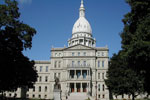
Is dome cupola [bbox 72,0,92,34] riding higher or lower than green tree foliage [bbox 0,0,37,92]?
higher

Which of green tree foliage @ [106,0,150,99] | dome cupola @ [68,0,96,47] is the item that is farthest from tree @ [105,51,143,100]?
dome cupola @ [68,0,96,47]

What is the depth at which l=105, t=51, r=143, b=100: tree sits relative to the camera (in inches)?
1668

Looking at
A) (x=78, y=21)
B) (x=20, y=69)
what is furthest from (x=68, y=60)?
(x=20, y=69)

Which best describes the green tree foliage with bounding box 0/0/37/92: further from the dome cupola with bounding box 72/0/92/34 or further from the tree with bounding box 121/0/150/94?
the dome cupola with bounding box 72/0/92/34

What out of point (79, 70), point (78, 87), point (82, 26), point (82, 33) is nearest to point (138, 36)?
point (79, 70)

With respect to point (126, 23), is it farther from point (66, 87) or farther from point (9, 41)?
point (66, 87)

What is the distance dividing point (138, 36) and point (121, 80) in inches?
939

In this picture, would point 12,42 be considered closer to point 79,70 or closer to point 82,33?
point 79,70

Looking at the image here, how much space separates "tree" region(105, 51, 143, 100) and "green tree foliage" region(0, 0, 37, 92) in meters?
18.6

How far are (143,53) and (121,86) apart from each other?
24.1 meters

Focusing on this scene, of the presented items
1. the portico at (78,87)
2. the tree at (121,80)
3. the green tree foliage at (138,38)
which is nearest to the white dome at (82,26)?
the portico at (78,87)

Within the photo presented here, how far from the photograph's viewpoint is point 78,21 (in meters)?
107

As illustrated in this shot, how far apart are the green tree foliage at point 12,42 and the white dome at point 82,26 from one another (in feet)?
225

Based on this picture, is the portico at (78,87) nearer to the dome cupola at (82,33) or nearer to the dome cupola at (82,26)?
the dome cupola at (82,33)
